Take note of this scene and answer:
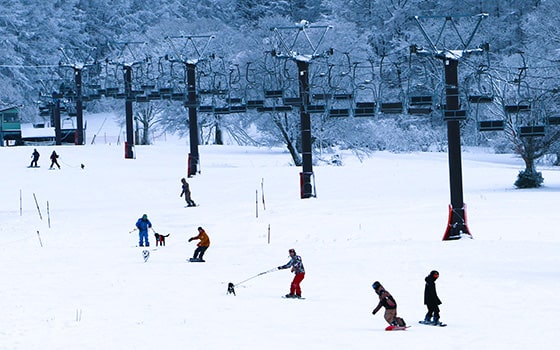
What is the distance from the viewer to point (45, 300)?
2312 centimetres

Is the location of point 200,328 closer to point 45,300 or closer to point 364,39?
point 45,300

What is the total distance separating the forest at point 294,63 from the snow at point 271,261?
3.84 metres

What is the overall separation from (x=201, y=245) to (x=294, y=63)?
4636 centimetres

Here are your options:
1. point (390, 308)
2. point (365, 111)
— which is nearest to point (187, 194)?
point (365, 111)

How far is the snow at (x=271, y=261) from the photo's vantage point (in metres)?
19.2

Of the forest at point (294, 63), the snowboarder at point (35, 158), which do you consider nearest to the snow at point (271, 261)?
the snowboarder at point (35, 158)

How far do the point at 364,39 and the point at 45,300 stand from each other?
71472 millimetres

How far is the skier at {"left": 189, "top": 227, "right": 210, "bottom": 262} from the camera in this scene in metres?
29.1

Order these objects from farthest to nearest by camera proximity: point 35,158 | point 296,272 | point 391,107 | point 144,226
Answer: point 35,158
point 391,107
point 144,226
point 296,272

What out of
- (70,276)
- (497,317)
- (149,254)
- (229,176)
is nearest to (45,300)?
(70,276)

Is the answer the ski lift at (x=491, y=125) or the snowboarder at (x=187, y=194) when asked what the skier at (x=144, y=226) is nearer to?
the snowboarder at (x=187, y=194)

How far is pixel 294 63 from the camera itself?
244 feet

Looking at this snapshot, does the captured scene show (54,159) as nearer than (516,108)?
No

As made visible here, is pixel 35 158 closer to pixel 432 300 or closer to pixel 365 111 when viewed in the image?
pixel 365 111
